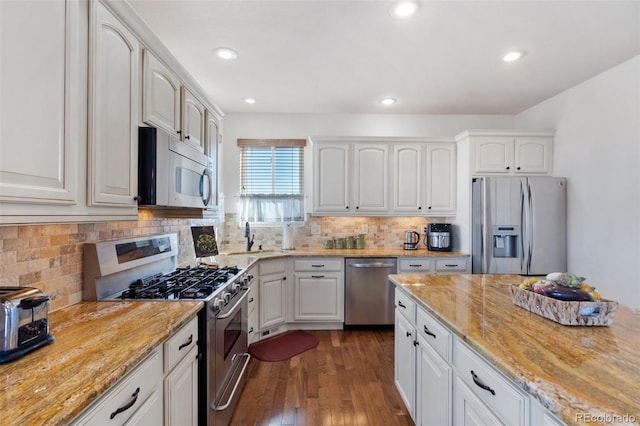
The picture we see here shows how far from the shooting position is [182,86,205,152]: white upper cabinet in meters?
1.93

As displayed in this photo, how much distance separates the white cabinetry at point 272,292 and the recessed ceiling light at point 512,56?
2831 mm

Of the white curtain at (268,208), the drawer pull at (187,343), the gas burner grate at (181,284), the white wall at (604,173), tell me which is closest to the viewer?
the drawer pull at (187,343)

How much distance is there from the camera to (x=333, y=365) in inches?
102

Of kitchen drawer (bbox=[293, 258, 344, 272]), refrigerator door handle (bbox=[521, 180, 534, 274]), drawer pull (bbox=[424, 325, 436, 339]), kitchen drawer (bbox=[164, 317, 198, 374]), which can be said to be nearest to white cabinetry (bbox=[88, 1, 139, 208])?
kitchen drawer (bbox=[164, 317, 198, 374])

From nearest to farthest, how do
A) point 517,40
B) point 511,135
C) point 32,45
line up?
point 32,45, point 517,40, point 511,135

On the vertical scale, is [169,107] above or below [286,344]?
above

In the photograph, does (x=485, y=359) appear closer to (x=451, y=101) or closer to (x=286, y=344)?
(x=286, y=344)

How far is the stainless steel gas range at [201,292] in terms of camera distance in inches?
59.5

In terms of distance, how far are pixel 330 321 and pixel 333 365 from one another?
77 centimetres

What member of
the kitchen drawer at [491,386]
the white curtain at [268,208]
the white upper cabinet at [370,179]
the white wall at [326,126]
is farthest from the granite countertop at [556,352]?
the white wall at [326,126]

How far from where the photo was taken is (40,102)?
0.92 meters

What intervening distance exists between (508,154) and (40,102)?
3939 mm

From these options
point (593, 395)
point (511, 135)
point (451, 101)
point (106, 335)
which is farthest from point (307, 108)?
point (593, 395)

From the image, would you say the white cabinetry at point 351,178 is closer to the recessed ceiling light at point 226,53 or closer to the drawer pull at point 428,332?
the recessed ceiling light at point 226,53
